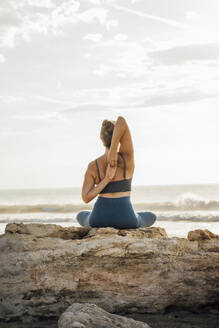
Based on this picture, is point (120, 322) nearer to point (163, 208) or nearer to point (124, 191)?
point (124, 191)

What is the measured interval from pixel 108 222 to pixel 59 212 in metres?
21.6

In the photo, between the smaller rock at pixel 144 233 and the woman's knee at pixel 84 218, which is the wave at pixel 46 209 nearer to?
the woman's knee at pixel 84 218

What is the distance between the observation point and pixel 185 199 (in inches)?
1069

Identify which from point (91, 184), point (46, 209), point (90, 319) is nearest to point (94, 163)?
point (91, 184)

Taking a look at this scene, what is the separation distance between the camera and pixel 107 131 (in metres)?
5.18

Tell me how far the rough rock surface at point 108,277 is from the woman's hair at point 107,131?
54.4 inches

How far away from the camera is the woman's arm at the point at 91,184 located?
502 centimetres

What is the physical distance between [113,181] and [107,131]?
666 millimetres

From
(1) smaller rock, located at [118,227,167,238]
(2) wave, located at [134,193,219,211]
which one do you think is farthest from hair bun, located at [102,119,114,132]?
(2) wave, located at [134,193,219,211]

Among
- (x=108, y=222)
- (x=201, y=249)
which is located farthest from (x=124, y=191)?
(x=201, y=249)

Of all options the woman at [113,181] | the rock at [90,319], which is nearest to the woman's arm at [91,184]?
the woman at [113,181]

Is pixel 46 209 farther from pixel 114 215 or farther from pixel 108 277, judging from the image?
pixel 108 277

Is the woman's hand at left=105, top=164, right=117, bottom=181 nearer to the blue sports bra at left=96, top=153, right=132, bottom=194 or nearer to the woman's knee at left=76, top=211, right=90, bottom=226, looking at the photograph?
the blue sports bra at left=96, top=153, right=132, bottom=194

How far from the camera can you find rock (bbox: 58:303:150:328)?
11.5ft
